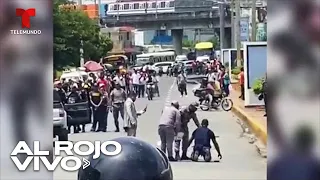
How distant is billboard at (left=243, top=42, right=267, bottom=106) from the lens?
312 cm

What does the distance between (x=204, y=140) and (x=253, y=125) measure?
248mm

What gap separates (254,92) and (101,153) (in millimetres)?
818

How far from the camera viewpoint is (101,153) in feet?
9.40

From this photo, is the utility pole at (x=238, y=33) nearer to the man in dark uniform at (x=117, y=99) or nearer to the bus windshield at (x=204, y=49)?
the bus windshield at (x=204, y=49)

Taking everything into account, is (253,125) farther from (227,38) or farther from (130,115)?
(130,115)

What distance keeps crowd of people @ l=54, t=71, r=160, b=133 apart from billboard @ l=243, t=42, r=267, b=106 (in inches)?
17.1

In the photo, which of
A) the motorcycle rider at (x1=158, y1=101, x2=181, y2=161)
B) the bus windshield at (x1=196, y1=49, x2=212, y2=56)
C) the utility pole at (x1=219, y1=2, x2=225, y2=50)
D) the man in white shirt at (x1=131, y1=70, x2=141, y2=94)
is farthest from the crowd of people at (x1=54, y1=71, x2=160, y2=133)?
the utility pole at (x1=219, y1=2, x2=225, y2=50)

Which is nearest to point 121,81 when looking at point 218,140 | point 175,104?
point 175,104

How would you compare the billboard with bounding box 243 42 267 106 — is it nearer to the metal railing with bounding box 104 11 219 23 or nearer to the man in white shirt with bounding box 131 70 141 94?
the metal railing with bounding box 104 11 219 23

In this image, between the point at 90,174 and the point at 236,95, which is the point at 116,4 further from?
the point at 90,174

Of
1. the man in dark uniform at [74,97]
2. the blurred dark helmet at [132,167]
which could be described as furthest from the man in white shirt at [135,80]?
the blurred dark helmet at [132,167]

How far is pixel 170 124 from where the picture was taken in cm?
320

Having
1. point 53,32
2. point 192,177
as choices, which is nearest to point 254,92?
point 192,177

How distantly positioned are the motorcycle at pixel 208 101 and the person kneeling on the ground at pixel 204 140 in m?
0.07
